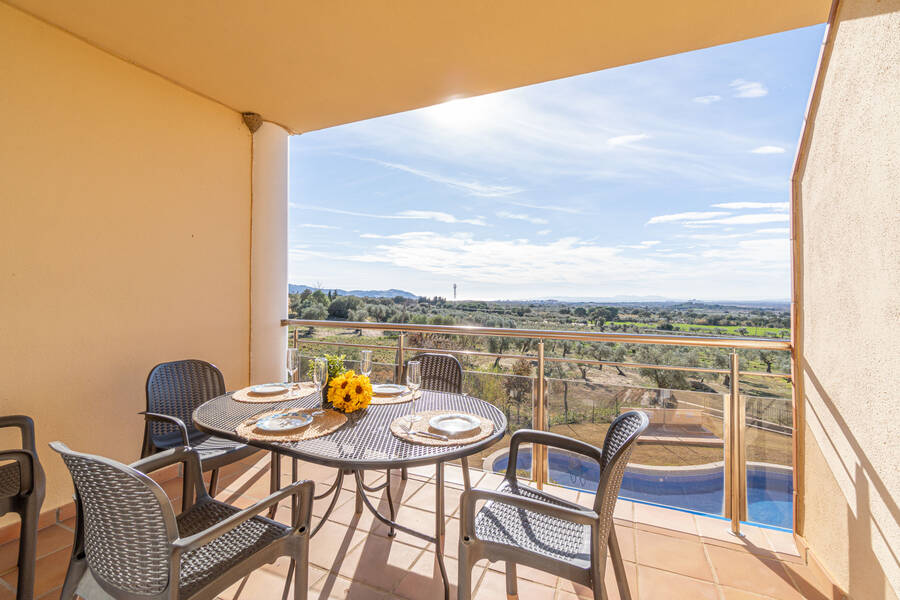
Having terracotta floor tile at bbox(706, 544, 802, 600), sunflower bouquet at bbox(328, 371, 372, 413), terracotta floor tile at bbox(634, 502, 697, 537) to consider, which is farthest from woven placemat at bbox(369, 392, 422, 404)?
terracotta floor tile at bbox(706, 544, 802, 600)

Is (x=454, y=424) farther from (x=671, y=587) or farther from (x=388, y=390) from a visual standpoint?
(x=671, y=587)

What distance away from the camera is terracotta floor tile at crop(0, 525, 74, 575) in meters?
1.86

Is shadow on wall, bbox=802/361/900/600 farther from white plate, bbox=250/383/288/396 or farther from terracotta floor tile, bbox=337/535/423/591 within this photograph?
white plate, bbox=250/383/288/396

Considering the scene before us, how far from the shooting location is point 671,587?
176 cm

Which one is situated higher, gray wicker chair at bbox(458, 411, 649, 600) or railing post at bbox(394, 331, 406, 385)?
railing post at bbox(394, 331, 406, 385)

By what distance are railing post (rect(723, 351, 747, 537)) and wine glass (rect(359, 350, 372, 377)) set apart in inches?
76.4

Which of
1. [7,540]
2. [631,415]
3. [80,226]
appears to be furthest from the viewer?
[80,226]

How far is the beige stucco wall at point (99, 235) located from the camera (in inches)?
81.4

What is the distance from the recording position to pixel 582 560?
46.3 inches

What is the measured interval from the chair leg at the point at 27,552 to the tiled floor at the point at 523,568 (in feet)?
0.70

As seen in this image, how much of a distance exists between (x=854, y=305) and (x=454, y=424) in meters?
1.60

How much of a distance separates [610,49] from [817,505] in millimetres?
2582

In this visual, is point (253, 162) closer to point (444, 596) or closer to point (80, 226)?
point (80, 226)

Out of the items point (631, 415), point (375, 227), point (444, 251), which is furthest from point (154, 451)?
point (444, 251)
